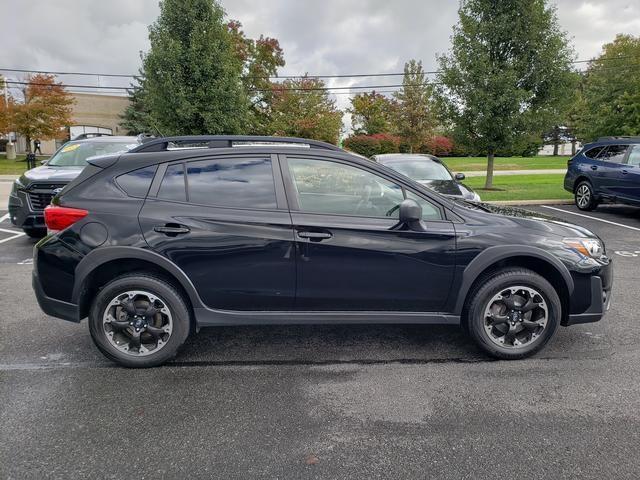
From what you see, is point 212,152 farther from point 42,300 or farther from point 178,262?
point 42,300

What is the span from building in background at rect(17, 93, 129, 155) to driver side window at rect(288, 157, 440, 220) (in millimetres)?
45012

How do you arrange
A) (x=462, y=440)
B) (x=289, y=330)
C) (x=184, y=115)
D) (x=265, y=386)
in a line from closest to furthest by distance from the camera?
1. (x=462, y=440)
2. (x=265, y=386)
3. (x=289, y=330)
4. (x=184, y=115)

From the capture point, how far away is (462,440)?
2.72 m

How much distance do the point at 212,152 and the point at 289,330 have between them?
175 cm

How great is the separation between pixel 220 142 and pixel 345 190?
1.06 metres

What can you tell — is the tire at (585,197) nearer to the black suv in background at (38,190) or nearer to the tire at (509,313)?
the tire at (509,313)

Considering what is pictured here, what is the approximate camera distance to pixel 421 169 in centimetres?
1009

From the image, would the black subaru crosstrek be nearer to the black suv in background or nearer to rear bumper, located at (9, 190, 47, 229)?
the black suv in background

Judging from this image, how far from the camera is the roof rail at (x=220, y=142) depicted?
3814mm

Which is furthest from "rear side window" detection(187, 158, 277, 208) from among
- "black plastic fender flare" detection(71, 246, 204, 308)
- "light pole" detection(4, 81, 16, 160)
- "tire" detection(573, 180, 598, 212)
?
"light pole" detection(4, 81, 16, 160)

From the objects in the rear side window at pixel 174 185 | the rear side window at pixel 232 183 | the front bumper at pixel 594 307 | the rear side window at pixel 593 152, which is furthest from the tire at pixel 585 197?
the rear side window at pixel 174 185

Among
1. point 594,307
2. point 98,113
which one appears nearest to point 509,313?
point 594,307

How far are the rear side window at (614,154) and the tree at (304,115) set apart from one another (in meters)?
17.8

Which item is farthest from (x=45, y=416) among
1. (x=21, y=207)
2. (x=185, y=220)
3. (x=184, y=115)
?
(x=184, y=115)
